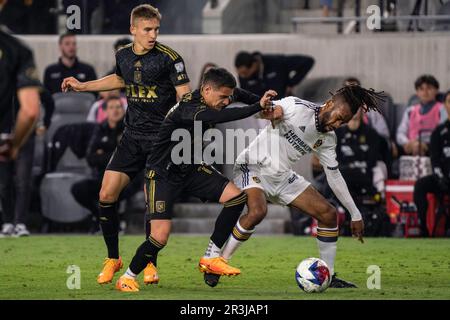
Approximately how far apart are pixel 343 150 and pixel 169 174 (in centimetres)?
663

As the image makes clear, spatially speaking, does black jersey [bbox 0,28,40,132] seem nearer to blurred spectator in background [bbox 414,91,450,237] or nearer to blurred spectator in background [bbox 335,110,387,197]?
blurred spectator in background [bbox 335,110,387,197]

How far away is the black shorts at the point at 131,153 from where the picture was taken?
11.5 metres

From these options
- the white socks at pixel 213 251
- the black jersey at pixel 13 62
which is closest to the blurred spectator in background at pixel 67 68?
the white socks at pixel 213 251

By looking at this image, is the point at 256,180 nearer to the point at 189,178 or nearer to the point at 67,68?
the point at 189,178

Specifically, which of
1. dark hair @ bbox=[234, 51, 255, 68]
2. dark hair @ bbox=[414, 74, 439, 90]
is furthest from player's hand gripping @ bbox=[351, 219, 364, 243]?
dark hair @ bbox=[234, 51, 255, 68]

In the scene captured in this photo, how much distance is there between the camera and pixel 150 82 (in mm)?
11406

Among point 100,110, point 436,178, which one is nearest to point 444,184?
point 436,178

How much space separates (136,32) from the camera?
37.3 feet

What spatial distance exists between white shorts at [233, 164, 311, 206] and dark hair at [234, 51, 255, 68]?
6734mm

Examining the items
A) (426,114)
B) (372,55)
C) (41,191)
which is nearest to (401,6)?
(372,55)

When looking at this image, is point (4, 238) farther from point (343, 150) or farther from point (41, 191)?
point (343, 150)

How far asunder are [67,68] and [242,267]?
6.49 meters

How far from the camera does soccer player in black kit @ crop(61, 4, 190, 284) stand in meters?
11.4

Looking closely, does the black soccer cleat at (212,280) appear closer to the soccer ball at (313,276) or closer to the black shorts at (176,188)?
the black shorts at (176,188)
